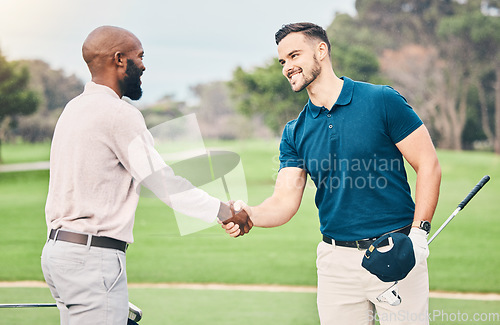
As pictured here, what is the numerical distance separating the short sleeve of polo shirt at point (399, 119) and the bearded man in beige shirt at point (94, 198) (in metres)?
1.07

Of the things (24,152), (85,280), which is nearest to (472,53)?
(24,152)

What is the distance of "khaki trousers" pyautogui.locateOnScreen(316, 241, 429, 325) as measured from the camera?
279 cm

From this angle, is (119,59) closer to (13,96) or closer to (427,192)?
(427,192)

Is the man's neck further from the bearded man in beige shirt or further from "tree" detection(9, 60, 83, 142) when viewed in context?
"tree" detection(9, 60, 83, 142)

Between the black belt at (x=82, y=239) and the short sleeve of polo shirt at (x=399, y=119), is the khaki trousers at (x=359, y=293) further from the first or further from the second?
the black belt at (x=82, y=239)

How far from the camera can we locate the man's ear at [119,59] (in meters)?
2.66

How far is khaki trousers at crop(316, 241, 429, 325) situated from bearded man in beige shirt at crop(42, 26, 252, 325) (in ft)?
3.09

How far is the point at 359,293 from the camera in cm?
286

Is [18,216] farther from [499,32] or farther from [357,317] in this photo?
[499,32]

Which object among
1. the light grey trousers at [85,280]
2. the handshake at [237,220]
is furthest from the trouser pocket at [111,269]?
the handshake at [237,220]

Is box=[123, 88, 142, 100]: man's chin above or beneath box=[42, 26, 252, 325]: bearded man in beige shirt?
above

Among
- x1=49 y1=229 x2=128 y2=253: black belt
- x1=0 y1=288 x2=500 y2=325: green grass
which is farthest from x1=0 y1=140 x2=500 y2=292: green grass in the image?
x1=49 y1=229 x2=128 y2=253: black belt

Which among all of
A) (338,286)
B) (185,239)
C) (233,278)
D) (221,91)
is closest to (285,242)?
(185,239)

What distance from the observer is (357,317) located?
2.87 m
